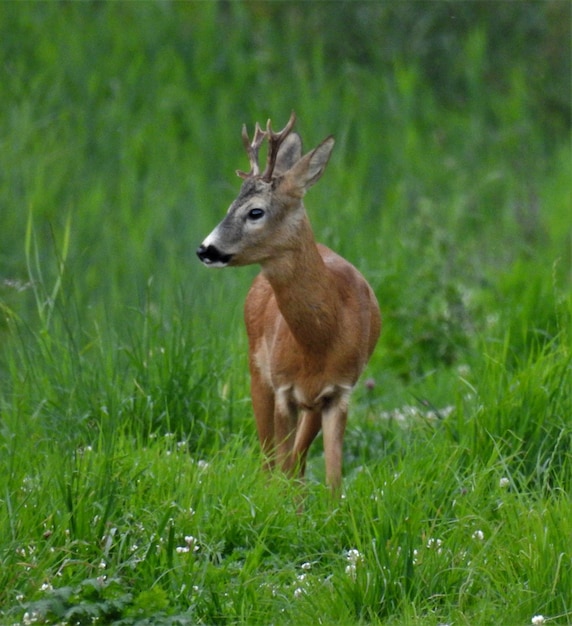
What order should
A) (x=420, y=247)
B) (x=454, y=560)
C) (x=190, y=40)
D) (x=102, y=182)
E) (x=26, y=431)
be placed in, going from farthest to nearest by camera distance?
(x=190, y=40) → (x=102, y=182) → (x=420, y=247) → (x=26, y=431) → (x=454, y=560)

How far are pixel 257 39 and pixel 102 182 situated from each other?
125 inches

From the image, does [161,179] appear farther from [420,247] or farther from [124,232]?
[420,247]

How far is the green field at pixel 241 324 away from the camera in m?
4.52

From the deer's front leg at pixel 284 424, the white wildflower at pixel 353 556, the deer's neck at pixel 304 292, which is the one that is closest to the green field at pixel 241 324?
the white wildflower at pixel 353 556

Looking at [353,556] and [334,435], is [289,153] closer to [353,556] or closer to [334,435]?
[334,435]

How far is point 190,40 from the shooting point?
1262 cm

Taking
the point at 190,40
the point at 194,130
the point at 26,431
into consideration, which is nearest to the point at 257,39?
the point at 190,40

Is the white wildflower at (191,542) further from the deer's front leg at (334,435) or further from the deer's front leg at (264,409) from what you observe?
the deer's front leg at (264,409)

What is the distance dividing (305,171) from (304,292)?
1.57ft

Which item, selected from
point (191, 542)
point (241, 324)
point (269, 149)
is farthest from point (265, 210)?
point (241, 324)

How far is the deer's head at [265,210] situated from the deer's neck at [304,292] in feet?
0.15

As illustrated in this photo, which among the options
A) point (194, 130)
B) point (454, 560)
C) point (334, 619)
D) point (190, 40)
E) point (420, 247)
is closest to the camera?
point (334, 619)

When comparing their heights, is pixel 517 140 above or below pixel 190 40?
below

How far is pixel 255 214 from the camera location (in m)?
5.28
